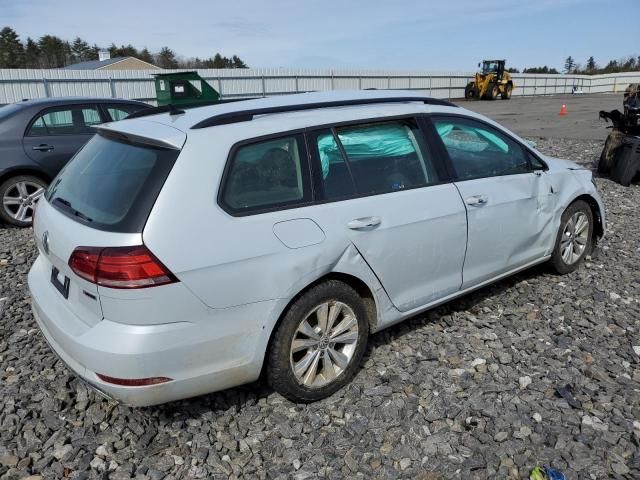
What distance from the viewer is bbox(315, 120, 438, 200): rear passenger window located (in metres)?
2.99

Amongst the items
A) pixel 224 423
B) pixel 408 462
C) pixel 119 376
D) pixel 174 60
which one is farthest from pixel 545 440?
pixel 174 60

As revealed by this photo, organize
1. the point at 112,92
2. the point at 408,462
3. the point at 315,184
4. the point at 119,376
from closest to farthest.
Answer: the point at 119,376 < the point at 408,462 < the point at 315,184 < the point at 112,92

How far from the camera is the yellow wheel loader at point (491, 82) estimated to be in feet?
125

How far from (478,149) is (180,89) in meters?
15.3

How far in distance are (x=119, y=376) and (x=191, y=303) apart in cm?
47

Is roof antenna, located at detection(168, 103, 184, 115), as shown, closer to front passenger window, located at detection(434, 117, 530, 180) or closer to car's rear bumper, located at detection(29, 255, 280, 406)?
car's rear bumper, located at detection(29, 255, 280, 406)

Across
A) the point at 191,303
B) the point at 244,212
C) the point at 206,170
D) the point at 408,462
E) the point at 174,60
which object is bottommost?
the point at 408,462

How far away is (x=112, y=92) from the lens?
22188 millimetres

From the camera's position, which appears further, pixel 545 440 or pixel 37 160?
pixel 37 160

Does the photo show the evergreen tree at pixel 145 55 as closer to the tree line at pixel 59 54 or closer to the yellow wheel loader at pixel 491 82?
the tree line at pixel 59 54

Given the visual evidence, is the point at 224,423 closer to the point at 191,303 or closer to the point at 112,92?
the point at 191,303

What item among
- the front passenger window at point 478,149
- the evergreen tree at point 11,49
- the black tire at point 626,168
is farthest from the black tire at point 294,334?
the evergreen tree at point 11,49

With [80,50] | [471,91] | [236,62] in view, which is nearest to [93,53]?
[80,50]

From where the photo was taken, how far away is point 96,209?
2592 millimetres
